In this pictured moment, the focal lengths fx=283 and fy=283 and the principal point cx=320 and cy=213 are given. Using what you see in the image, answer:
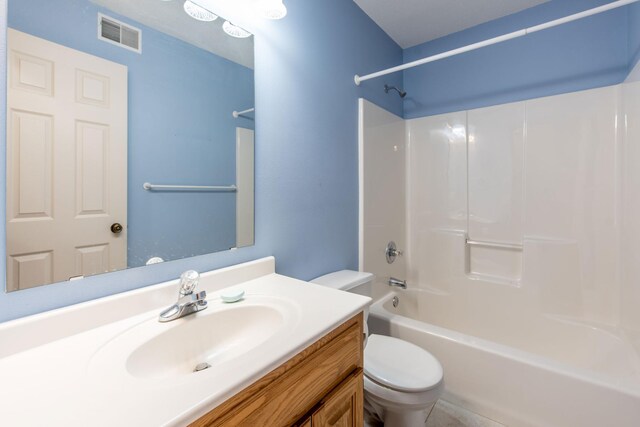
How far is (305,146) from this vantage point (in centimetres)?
149

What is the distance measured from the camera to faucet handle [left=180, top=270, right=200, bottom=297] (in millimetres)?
880

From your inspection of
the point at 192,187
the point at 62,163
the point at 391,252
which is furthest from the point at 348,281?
the point at 62,163

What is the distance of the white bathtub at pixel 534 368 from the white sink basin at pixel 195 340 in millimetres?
1001

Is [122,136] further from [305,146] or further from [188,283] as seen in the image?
[305,146]

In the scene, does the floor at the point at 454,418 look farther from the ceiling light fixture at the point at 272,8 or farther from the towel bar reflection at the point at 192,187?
the ceiling light fixture at the point at 272,8

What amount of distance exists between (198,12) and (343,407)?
4.77 feet

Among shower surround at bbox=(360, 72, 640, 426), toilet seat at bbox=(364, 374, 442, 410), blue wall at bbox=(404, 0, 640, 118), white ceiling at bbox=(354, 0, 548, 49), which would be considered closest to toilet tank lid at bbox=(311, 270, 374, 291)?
shower surround at bbox=(360, 72, 640, 426)

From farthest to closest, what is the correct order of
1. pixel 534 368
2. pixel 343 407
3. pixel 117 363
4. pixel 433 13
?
1. pixel 433 13
2. pixel 534 368
3. pixel 343 407
4. pixel 117 363

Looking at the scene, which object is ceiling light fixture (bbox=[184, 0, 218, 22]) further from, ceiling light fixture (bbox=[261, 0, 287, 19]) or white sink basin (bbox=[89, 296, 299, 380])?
white sink basin (bbox=[89, 296, 299, 380])

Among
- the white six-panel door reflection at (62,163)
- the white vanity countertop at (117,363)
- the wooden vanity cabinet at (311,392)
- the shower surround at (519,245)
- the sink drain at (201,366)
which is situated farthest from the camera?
the shower surround at (519,245)

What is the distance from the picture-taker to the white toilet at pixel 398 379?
1127mm

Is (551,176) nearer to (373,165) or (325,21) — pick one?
(373,165)

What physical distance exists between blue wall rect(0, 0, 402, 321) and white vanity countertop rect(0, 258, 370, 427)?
0.30 feet

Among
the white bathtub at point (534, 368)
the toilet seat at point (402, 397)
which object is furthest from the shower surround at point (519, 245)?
the toilet seat at point (402, 397)
